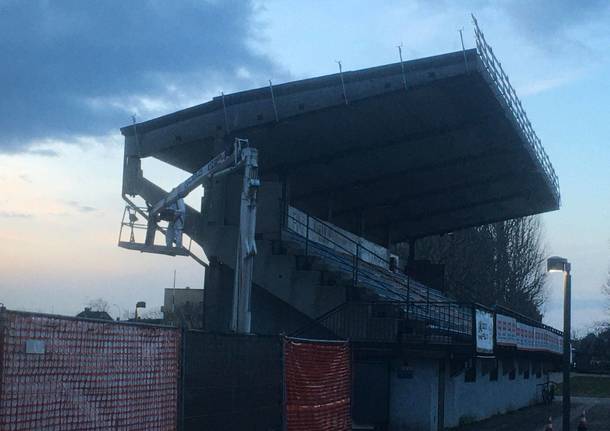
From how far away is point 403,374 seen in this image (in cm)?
2462

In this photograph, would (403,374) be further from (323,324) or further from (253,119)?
(253,119)

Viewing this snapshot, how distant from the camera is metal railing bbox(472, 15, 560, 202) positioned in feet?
95.0

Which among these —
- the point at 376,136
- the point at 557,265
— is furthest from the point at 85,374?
the point at 376,136

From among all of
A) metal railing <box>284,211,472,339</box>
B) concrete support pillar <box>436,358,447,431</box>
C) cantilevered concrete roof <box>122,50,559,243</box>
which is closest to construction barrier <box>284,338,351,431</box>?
concrete support pillar <box>436,358,447,431</box>

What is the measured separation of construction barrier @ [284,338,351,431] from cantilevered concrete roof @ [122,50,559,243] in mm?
11064

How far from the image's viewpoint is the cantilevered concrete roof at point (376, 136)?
28688mm

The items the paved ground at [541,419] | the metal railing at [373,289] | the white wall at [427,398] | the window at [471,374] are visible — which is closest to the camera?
the white wall at [427,398]

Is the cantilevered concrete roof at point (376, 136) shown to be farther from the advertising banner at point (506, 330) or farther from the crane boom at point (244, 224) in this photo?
the advertising banner at point (506, 330)

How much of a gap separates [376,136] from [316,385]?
16.2m

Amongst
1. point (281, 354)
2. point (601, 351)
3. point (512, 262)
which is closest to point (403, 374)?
point (281, 354)

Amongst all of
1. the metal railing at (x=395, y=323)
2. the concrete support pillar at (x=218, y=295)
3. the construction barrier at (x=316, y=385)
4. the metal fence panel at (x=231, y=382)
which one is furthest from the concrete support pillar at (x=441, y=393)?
the metal fence panel at (x=231, y=382)

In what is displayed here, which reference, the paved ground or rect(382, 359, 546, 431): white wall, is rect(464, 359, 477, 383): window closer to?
rect(382, 359, 546, 431): white wall

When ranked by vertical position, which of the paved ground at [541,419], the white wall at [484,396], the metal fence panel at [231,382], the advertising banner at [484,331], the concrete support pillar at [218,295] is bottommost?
the paved ground at [541,419]

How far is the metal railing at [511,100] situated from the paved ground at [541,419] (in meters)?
10.5
